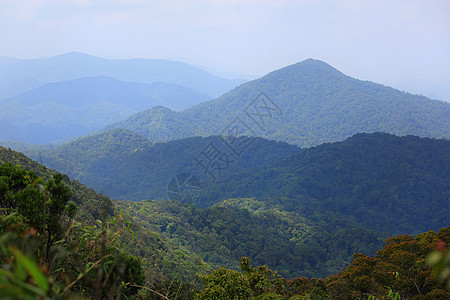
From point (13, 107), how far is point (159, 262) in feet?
564

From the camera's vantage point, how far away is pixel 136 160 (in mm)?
71062

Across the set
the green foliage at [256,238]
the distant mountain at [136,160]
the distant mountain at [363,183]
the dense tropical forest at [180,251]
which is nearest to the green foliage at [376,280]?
the dense tropical forest at [180,251]

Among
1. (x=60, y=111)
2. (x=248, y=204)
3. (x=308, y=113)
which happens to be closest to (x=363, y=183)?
(x=248, y=204)

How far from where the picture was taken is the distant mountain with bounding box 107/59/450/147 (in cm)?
9500

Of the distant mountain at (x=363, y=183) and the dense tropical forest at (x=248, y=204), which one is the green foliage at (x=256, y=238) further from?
the distant mountain at (x=363, y=183)

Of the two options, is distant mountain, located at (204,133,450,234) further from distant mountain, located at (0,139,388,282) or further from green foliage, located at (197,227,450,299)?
green foliage, located at (197,227,450,299)

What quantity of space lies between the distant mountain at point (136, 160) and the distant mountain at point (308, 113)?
18462mm

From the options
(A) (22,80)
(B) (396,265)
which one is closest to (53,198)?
(B) (396,265)

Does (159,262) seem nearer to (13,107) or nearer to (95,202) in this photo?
(95,202)

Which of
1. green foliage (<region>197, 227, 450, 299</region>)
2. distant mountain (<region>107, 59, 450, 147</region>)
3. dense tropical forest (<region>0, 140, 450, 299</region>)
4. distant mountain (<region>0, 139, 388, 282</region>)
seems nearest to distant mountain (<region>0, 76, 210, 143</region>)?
distant mountain (<region>107, 59, 450, 147</region>)

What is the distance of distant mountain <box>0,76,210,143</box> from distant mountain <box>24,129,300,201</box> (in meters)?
74.0

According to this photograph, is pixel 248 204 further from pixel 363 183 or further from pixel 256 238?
pixel 363 183

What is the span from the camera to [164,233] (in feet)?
86.5

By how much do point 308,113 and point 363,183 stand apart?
60.2 m
